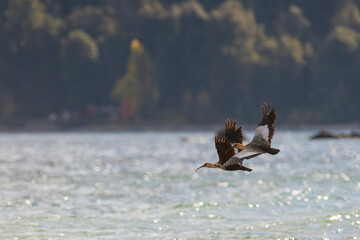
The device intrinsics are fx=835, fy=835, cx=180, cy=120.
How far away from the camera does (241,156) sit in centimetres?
1994

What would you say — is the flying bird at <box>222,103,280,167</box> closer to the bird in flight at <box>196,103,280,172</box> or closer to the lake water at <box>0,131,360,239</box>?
the bird in flight at <box>196,103,280,172</box>

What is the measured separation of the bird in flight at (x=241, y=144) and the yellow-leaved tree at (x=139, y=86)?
6835 inches

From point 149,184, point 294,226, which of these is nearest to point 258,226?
point 294,226

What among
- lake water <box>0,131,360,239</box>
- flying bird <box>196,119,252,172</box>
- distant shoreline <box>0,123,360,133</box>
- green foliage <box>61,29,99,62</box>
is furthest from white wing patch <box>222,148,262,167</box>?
green foliage <box>61,29,99,62</box>

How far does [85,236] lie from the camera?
101 feet

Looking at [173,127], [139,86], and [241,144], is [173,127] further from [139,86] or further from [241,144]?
[241,144]

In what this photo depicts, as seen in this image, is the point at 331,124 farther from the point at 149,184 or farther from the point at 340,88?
the point at 149,184

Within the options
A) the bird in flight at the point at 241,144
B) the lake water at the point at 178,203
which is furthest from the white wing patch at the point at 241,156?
the lake water at the point at 178,203

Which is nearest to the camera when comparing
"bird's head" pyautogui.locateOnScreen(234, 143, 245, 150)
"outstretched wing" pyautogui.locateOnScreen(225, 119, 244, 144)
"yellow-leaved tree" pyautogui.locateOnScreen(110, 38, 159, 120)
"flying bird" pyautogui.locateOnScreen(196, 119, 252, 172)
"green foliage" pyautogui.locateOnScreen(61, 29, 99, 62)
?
"bird's head" pyautogui.locateOnScreen(234, 143, 245, 150)

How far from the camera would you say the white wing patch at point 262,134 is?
2031cm

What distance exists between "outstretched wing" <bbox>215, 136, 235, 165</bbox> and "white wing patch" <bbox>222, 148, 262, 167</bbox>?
363mm

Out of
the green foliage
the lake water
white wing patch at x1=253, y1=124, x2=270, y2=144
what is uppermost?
the green foliage

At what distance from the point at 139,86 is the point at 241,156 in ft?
575

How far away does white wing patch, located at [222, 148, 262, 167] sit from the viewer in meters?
19.8
